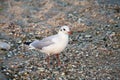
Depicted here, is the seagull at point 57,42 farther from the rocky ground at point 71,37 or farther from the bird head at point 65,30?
the rocky ground at point 71,37

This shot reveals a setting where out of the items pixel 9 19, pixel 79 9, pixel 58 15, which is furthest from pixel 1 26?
pixel 79 9

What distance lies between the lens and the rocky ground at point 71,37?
1218 centimetres

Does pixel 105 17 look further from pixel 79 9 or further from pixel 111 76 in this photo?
pixel 111 76

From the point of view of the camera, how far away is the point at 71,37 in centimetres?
1545

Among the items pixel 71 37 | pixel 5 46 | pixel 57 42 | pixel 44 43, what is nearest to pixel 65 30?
pixel 57 42

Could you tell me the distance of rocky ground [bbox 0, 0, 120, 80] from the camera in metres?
12.2

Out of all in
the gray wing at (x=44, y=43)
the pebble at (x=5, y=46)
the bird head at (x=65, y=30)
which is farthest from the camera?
the pebble at (x=5, y=46)

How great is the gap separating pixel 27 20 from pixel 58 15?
155 centimetres

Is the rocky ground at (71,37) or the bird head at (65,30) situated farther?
the rocky ground at (71,37)

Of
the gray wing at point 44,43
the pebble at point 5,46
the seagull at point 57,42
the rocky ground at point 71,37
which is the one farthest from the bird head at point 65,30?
the pebble at point 5,46

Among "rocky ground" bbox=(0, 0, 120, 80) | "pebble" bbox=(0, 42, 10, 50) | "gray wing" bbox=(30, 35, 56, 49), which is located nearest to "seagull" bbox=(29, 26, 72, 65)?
"gray wing" bbox=(30, 35, 56, 49)

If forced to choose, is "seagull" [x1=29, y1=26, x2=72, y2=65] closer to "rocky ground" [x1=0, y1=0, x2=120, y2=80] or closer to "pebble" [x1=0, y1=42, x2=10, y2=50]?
"rocky ground" [x1=0, y1=0, x2=120, y2=80]

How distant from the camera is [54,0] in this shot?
19828 millimetres

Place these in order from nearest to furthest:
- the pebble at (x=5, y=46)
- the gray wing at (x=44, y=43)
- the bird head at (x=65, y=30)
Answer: the bird head at (x=65, y=30), the gray wing at (x=44, y=43), the pebble at (x=5, y=46)
